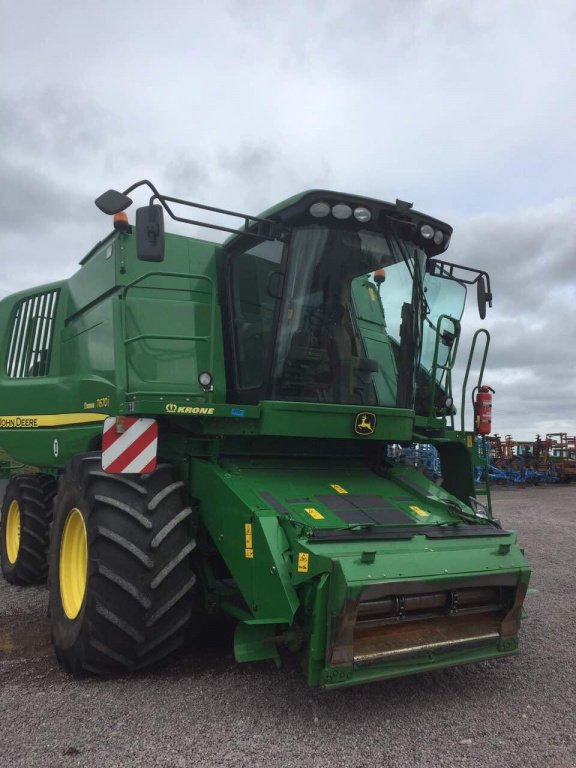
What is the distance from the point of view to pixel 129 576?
3.81 metres

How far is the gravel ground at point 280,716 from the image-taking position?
2.93 meters

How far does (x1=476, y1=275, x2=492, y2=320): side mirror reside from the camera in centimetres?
531

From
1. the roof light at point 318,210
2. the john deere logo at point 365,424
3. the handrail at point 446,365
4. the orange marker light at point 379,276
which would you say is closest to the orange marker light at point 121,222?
the roof light at point 318,210

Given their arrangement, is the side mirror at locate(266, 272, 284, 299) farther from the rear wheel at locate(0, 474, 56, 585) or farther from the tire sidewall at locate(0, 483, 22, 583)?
the tire sidewall at locate(0, 483, 22, 583)

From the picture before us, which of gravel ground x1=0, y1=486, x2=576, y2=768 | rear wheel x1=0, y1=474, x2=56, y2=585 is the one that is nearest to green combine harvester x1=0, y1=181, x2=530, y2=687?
gravel ground x1=0, y1=486, x2=576, y2=768

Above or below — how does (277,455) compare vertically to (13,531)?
Result: above

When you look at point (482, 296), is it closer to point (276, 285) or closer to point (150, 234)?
point (276, 285)

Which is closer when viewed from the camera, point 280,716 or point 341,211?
point 280,716

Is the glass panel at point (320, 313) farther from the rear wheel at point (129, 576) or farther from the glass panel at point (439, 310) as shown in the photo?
the rear wheel at point (129, 576)

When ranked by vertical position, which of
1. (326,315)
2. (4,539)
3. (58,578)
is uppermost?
(326,315)

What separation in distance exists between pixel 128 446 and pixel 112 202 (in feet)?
5.03

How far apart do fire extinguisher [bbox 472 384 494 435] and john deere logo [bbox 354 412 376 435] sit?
1182mm

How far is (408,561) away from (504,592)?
0.72 metres

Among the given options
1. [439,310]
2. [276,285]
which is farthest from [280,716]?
A: [439,310]
